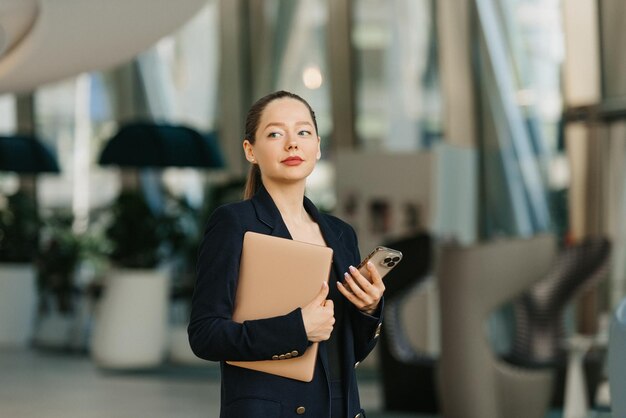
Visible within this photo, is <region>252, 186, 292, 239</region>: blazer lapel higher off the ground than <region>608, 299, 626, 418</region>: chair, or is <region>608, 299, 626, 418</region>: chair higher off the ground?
<region>252, 186, 292, 239</region>: blazer lapel

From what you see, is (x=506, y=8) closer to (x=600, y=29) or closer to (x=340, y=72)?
(x=600, y=29)

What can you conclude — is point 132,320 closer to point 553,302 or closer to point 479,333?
point 553,302

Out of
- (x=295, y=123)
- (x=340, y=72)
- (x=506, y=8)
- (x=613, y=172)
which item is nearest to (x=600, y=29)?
(x=613, y=172)

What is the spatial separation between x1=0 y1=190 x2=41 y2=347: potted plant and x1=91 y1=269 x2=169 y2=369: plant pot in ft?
13.1

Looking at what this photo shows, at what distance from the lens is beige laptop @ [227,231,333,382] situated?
223 cm

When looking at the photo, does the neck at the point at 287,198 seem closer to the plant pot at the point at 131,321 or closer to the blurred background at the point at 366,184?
the blurred background at the point at 366,184

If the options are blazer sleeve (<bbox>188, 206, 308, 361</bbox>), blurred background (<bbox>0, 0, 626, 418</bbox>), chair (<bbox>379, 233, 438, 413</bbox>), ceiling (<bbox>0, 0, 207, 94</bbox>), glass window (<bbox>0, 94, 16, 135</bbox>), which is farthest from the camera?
glass window (<bbox>0, 94, 16, 135</bbox>)

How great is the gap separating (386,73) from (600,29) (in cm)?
463

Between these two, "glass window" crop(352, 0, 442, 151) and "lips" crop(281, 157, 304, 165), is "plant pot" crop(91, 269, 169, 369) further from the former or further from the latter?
"lips" crop(281, 157, 304, 165)

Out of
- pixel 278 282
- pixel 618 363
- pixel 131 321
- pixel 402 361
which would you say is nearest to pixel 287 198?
pixel 278 282

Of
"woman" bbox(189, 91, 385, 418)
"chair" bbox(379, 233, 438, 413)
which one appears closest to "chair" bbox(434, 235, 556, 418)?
"chair" bbox(379, 233, 438, 413)

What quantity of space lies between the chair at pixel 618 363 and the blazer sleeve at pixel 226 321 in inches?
52.8

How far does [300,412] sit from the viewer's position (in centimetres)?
224

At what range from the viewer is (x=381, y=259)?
87.7 inches
